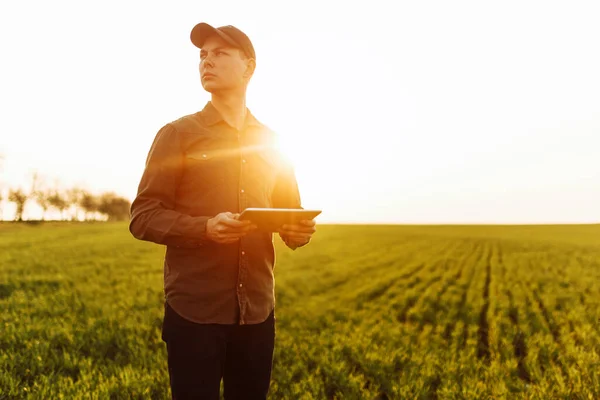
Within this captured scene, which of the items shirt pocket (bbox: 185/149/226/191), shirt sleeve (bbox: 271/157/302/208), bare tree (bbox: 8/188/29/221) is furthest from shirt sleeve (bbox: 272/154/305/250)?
bare tree (bbox: 8/188/29/221)

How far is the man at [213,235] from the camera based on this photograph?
2350mm

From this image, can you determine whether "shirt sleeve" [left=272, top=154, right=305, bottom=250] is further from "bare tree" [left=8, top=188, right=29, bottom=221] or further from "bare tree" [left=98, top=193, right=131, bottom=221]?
"bare tree" [left=98, top=193, right=131, bottom=221]

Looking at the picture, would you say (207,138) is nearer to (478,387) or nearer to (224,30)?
(224,30)

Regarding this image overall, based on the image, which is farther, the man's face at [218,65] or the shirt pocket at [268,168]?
the shirt pocket at [268,168]

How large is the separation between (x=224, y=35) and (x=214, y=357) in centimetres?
166

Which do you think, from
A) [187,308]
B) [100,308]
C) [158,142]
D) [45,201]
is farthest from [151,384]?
[45,201]

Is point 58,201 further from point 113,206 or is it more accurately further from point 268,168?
point 268,168

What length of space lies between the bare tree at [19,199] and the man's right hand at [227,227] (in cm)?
8394

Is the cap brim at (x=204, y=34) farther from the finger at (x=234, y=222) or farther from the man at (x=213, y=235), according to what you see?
the finger at (x=234, y=222)

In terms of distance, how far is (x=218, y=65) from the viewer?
2.48m

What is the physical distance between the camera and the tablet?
207 centimetres

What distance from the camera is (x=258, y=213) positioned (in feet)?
6.79

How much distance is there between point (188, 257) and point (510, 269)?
18.2 meters

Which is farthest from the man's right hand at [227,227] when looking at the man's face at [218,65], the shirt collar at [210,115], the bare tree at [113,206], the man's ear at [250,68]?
the bare tree at [113,206]
